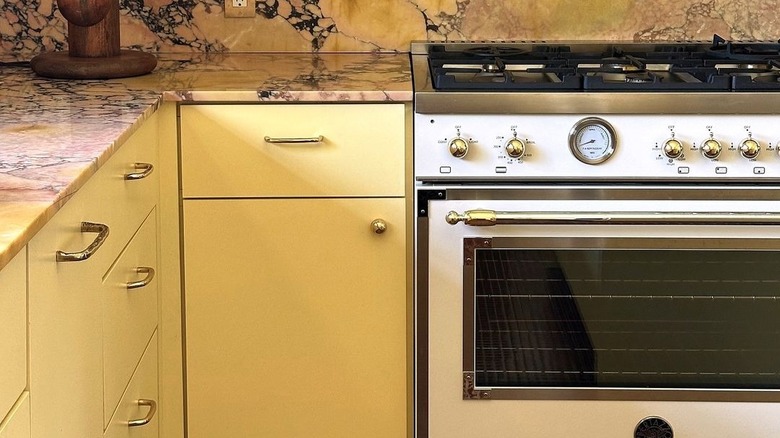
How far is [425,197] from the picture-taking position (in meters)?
2.25

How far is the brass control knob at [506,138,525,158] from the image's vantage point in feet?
7.22

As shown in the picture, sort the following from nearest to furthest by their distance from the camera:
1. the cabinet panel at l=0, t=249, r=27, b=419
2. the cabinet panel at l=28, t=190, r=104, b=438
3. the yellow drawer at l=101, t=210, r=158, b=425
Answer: the cabinet panel at l=0, t=249, r=27, b=419, the cabinet panel at l=28, t=190, r=104, b=438, the yellow drawer at l=101, t=210, r=158, b=425

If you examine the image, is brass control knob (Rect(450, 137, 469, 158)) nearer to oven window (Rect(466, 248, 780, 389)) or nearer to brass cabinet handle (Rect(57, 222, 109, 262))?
oven window (Rect(466, 248, 780, 389))

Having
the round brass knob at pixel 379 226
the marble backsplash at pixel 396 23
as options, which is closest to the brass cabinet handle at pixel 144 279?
the round brass knob at pixel 379 226

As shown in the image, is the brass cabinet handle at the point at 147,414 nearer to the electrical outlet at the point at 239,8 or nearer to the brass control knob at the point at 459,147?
the brass control knob at the point at 459,147

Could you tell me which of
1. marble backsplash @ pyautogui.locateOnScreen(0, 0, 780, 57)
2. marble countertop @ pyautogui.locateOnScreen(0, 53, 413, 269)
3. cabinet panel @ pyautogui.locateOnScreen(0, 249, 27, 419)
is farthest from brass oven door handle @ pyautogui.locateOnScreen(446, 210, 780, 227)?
cabinet panel @ pyautogui.locateOnScreen(0, 249, 27, 419)

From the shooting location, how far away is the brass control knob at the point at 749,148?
219 cm

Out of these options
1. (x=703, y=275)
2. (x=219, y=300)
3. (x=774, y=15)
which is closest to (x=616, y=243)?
(x=703, y=275)

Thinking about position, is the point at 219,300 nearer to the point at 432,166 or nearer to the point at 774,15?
the point at 432,166

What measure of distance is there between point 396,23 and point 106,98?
90 cm

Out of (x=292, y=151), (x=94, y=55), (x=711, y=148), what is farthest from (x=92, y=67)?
(x=711, y=148)

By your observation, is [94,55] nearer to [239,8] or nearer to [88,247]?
[239,8]

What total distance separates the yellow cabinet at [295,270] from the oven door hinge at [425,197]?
0.16 ft

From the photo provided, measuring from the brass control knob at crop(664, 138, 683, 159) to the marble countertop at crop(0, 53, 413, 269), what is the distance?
500 mm
